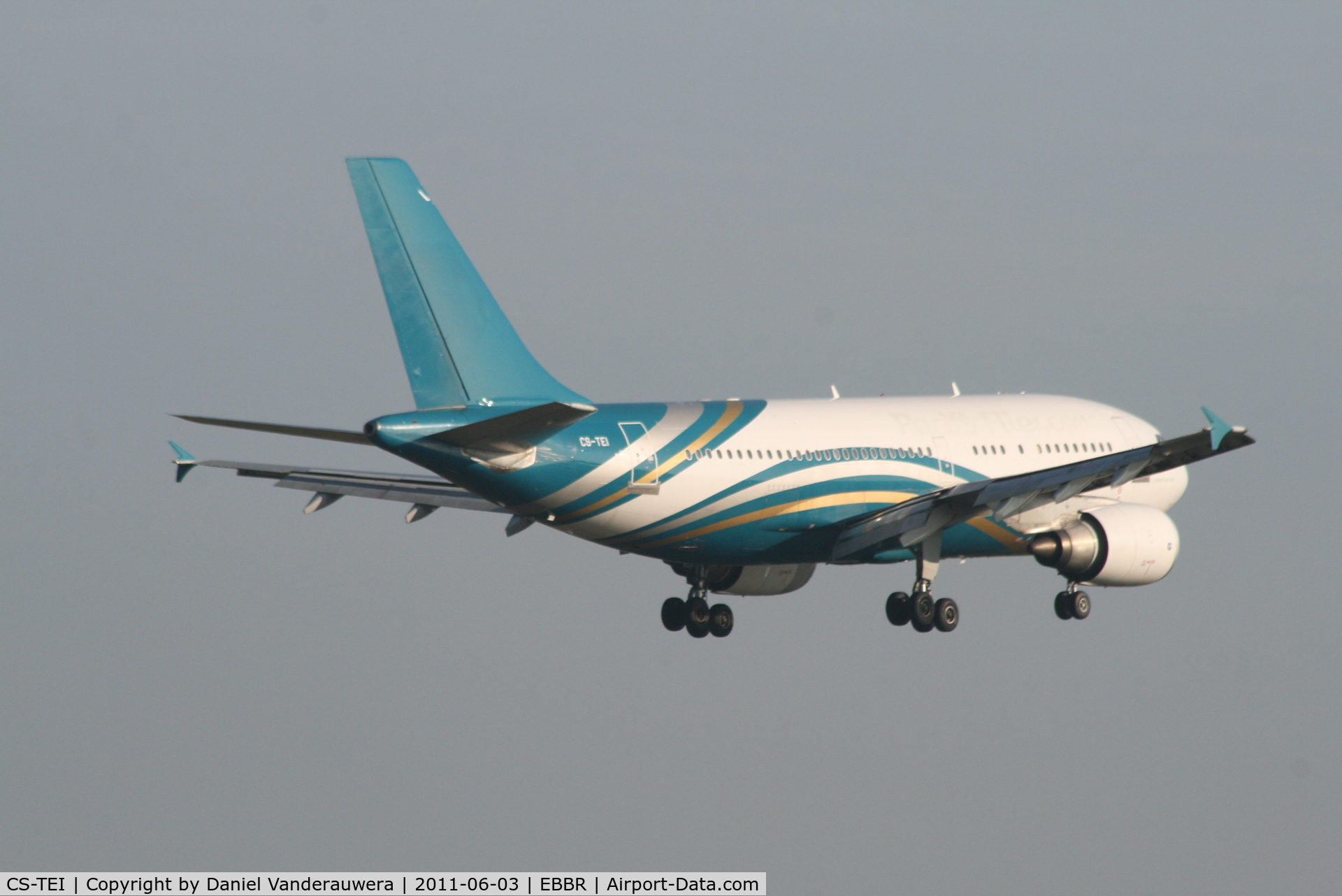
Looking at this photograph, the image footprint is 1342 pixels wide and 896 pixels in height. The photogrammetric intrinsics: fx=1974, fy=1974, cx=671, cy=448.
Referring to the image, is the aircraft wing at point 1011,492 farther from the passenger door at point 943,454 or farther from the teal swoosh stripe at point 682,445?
the teal swoosh stripe at point 682,445

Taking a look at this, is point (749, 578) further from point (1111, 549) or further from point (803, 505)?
point (1111, 549)

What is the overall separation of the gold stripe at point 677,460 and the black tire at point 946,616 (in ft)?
24.3

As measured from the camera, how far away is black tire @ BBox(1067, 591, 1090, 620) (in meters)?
52.9

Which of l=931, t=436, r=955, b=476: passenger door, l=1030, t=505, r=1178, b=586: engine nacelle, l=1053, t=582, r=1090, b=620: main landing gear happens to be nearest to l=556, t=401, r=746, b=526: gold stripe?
l=931, t=436, r=955, b=476: passenger door

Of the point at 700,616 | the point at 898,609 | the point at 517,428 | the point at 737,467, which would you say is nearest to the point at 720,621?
the point at 700,616

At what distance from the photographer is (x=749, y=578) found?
2154 inches

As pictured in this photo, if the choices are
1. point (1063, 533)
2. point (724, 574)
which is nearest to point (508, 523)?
point (724, 574)

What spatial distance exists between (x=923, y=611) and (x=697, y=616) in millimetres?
6680

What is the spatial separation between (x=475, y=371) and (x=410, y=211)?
149 inches

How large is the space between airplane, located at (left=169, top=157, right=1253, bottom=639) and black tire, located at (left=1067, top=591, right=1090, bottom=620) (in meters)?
Result: 0.05

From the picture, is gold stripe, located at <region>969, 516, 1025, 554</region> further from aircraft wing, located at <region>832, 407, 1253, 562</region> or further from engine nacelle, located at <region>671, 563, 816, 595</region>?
engine nacelle, located at <region>671, 563, 816, 595</region>

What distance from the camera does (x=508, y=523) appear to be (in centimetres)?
5203

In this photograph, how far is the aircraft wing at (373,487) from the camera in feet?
169

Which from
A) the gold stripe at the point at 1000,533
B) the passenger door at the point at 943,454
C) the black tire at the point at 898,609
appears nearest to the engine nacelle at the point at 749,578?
the black tire at the point at 898,609
